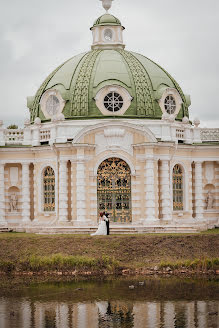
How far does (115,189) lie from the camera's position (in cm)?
4506

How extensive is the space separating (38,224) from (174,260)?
41.9 feet

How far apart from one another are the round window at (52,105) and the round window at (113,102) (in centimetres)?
311

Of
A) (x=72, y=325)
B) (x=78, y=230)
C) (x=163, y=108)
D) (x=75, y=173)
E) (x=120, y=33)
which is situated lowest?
(x=72, y=325)

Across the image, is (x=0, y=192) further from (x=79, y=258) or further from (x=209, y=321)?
(x=209, y=321)

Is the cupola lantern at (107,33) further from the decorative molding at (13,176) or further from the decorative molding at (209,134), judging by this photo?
the decorative molding at (13,176)

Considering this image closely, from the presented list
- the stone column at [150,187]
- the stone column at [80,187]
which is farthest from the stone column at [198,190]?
the stone column at [80,187]

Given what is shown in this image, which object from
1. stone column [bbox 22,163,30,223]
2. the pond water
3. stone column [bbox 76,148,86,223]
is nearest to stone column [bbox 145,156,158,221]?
stone column [bbox 76,148,86,223]

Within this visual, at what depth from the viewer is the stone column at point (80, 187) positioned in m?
44.1

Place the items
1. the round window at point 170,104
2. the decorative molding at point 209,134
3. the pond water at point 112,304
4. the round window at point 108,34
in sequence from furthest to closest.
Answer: the round window at point 108,34, the decorative molding at point 209,134, the round window at point 170,104, the pond water at point 112,304

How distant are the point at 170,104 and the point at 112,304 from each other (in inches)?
904

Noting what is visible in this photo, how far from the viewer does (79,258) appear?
34219mm

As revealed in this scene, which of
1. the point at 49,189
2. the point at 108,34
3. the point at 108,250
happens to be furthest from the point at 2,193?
the point at 108,250

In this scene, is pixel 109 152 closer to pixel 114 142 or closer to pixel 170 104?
pixel 114 142

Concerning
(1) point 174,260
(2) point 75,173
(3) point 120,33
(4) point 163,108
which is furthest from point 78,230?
(3) point 120,33
